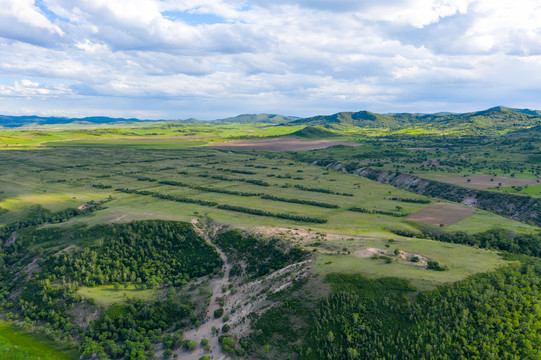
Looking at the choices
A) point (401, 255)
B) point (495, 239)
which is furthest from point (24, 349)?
point (495, 239)

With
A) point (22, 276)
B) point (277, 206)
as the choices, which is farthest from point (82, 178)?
point (277, 206)

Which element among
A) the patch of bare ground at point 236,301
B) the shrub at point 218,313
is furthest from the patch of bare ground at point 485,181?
the shrub at point 218,313

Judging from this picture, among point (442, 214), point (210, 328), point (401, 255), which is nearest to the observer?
point (210, 328)

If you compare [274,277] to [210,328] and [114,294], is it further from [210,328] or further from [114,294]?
[114,294]

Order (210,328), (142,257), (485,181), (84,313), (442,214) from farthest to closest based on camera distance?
(485,181)
(442,214)
(142,257)
(84,313)
(210,328)

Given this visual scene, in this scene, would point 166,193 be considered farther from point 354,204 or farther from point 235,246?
point 354,204

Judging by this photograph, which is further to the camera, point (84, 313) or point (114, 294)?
point (114, 294)

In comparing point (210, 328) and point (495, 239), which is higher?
point (495, 239)

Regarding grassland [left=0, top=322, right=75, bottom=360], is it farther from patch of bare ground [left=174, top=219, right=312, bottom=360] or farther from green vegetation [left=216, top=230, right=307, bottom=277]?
green vegetation [left=216, top=230, right=307, bottom=277]
